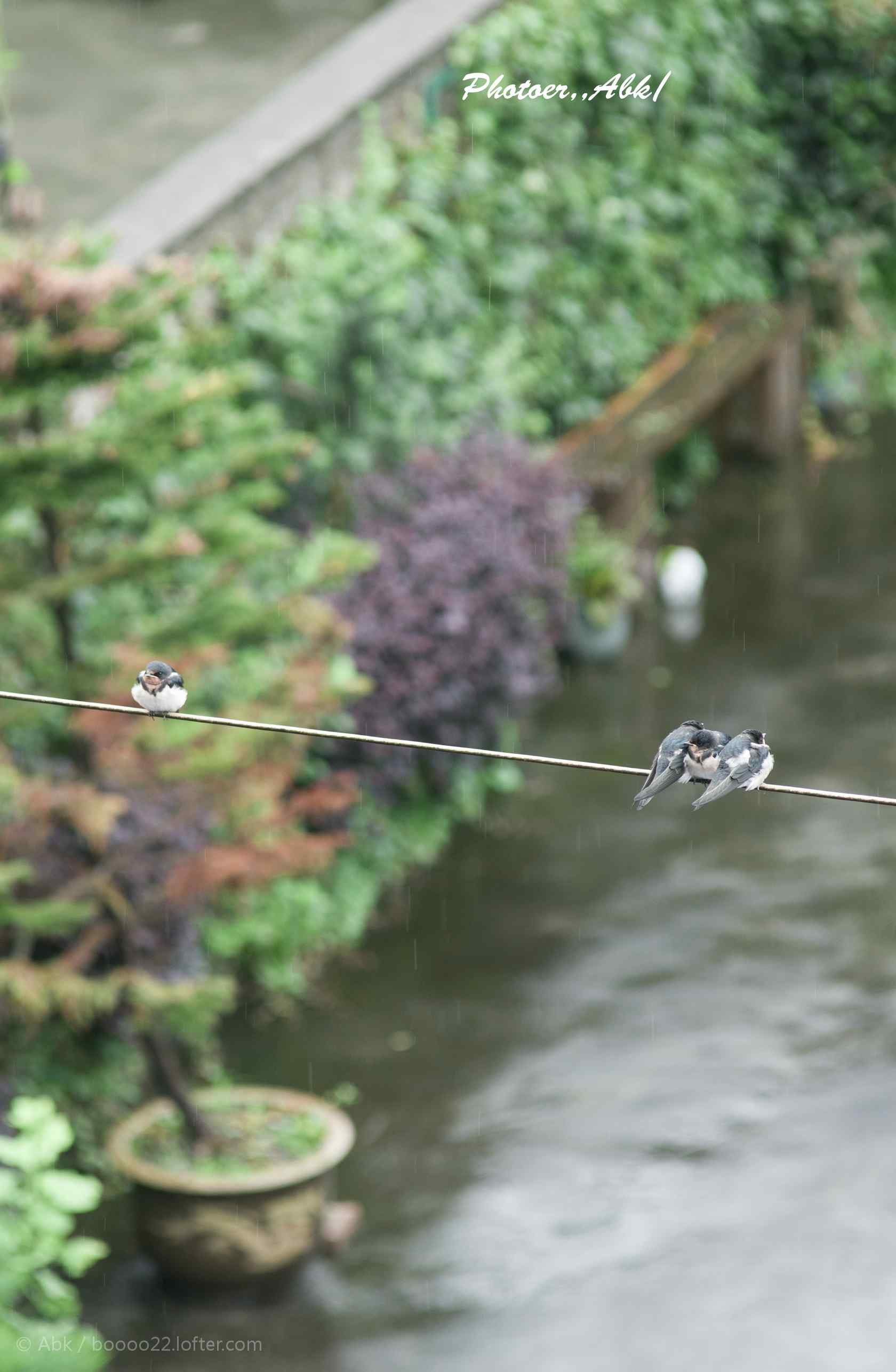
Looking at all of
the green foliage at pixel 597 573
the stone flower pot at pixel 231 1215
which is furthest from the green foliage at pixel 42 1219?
Answer: the green foliage at pixel 597 573

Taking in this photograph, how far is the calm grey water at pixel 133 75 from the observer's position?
1034 centimetres

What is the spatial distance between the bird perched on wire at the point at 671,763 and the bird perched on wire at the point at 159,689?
99cm

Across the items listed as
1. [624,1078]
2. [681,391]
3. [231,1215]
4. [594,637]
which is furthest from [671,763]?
[681,391]

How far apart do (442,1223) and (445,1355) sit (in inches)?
24.2

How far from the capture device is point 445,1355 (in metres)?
5.15

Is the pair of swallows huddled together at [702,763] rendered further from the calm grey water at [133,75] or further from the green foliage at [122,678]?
the calm grey water at [133,75]

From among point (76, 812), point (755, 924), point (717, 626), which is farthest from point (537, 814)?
point (76, 812)

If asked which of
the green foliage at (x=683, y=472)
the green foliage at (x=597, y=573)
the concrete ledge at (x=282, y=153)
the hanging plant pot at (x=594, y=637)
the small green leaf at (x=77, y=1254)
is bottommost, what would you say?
the small green leaf at (x=77, y=1254)

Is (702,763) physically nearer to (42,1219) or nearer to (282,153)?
(42,1219)

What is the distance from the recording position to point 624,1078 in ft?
21.0

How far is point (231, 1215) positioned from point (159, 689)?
249 centimetres

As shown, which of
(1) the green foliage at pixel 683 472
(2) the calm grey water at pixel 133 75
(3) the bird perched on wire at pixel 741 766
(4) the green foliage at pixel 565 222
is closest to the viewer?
(3) the bird perched on wire at pixel 741 766

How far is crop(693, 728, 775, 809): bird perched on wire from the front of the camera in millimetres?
2846

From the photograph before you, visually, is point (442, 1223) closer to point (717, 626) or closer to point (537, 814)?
point (537, 814)
